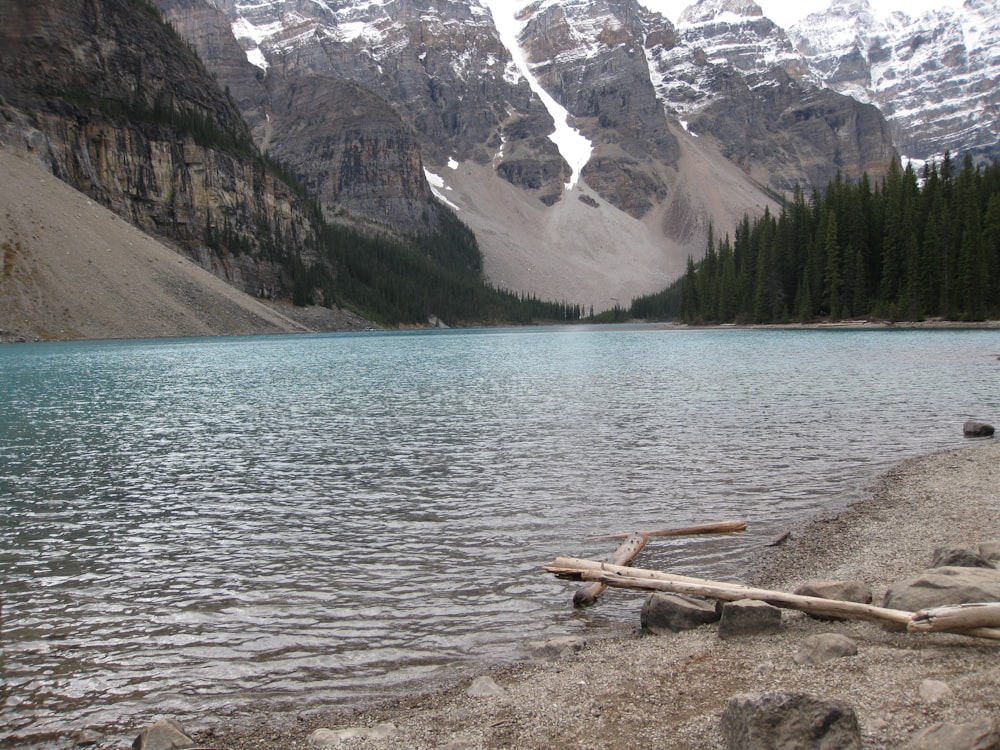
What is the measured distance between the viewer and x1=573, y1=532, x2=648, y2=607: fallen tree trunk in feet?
35.3

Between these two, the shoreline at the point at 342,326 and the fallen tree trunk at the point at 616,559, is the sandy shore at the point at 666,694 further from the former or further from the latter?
the shoreline at the point at 342,326

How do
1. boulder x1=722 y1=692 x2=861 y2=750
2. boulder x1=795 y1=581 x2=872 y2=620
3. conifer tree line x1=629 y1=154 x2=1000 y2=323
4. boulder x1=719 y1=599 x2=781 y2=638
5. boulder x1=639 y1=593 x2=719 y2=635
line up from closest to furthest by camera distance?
1. boulder x1=722 y1=692 x2=861 y2=750
2. boulder x1=719 y1=599 x2=781 y2=638
3. boulder x1=795 y1=581 x2=872 y2=620
4. boulder x1=639 y1=593 x2=719 y2=635
5. conifer tree line x1=629 y1=154 x2=1000 y2=323

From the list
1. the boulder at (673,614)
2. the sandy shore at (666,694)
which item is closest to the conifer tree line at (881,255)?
the boulder at (673,614)

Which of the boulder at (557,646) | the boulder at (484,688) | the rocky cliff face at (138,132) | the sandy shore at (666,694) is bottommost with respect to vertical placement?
the boulder at (557,646)

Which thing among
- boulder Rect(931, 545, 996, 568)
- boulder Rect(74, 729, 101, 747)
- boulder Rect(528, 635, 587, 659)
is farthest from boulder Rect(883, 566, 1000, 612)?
boulder Rect(74, 729, 101, 747)

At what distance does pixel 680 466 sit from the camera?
778 inches

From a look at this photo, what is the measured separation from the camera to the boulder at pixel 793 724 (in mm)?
5758

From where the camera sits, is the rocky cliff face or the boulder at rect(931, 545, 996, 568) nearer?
the boulder at rect(931, 545, 996, 568)

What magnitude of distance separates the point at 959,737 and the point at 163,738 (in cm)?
677

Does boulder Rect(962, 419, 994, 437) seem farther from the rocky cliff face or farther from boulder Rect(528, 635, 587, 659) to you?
the rocky cliff face

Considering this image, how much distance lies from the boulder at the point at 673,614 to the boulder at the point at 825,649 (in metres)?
1.71

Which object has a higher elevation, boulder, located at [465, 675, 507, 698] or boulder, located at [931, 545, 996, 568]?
boulder, located at [931, 545, 996, 568]

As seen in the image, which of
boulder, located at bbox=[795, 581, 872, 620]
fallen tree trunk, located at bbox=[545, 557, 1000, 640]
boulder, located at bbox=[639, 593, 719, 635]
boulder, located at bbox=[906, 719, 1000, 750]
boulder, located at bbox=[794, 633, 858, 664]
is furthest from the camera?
boulder, located at bbox=[639, 593, 719, 635]

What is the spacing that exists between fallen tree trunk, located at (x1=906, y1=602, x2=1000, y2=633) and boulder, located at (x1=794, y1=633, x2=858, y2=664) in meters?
0.72
